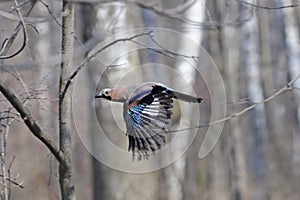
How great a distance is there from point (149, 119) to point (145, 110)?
0.06m

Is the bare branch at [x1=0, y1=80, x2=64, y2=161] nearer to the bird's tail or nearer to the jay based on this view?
the jay

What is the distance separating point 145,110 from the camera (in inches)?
95.9

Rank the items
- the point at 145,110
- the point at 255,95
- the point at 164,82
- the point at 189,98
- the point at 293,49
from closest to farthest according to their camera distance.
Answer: the point at 145,110
the point at 189,98
the point at 164,82
the point at 255,95
the point at 293,49

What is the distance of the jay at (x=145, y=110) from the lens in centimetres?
239

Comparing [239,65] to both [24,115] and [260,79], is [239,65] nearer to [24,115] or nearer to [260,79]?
[260,79]

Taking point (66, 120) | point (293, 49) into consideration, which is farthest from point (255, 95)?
point (66, 120)

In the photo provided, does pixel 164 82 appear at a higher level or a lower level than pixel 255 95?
lower

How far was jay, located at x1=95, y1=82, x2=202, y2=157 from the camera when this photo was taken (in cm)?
239

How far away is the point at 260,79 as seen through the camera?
13086 mm

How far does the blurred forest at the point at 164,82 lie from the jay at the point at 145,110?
0.21 m

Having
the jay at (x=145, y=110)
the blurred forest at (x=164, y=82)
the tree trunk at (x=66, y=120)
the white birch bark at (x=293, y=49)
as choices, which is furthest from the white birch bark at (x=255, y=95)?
the jay at (x=145, y=110)

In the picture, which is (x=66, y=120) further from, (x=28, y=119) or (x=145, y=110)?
(x=145, y=110)

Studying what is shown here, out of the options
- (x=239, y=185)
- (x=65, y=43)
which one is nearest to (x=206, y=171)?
(x=239, y=185)

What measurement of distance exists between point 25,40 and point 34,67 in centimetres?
22
